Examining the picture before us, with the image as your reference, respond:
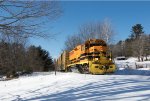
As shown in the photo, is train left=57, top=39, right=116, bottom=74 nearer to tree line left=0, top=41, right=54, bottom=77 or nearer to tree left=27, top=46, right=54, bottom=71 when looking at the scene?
tree line left=0, top=41, right=54, bottom=77

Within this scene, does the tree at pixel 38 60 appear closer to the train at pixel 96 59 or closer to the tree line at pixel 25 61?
the tree line at pixel 25 61

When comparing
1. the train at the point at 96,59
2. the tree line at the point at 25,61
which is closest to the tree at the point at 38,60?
the tree line at the point at 25,61

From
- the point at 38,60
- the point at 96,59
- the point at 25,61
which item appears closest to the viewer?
the point at 96,59

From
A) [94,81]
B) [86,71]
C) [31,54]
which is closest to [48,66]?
[31,54]

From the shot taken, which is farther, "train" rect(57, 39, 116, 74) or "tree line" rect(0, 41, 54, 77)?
"tree line" rect(0, 41, 54, 77)

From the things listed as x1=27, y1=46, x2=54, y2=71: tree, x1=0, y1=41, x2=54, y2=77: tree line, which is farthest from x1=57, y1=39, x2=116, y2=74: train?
x1=27, y1=46, x2=54, y2=71: tree

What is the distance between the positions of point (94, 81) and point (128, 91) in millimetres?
4473

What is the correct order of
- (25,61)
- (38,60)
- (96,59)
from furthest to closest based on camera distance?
1. (38,60)
2. (25,61)
3. (96,59)

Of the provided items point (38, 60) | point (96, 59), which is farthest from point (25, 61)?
point (96, 59)

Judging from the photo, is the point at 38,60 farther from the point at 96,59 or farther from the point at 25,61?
the point at 96,59

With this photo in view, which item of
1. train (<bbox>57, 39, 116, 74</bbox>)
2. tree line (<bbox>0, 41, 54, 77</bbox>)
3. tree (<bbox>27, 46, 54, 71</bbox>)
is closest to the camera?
train (<bbox>57, 39, 116, 74</bbox>)

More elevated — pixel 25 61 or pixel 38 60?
pixel 38 60

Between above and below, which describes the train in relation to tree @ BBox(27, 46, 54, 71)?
below

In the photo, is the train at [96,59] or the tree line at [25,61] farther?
the tree line at [25,61]
